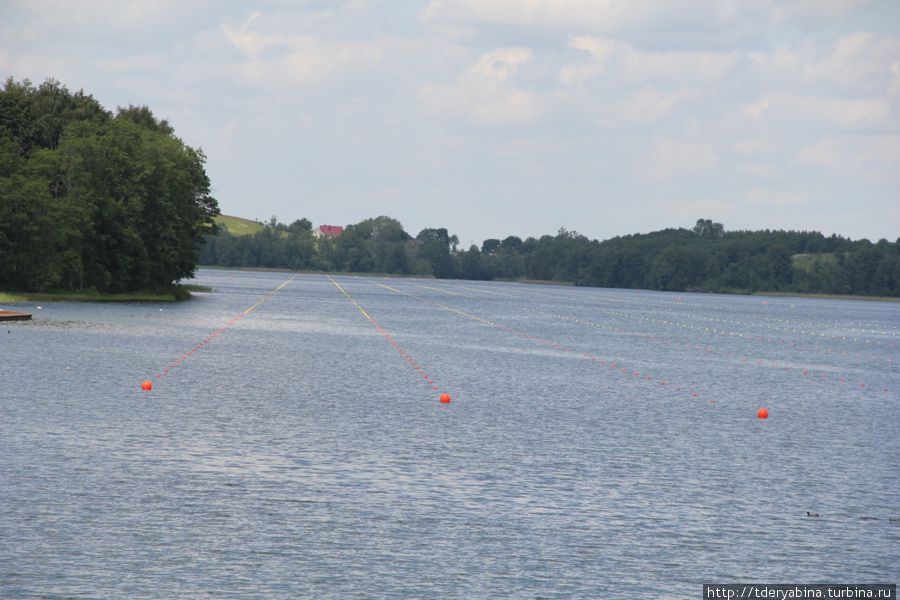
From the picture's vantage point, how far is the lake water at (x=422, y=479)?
→ 17516mm

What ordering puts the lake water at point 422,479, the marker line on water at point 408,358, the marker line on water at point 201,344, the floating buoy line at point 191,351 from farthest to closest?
the marker line on water at point 201,344 → the marker line on water at point 408,358 → the floating buoy line at point 191,351 → the lake water at point 422,479

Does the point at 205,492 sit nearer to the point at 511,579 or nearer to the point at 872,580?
the point at 511,579

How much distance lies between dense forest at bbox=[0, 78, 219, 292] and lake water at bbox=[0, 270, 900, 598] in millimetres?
50420

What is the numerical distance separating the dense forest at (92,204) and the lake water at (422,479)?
165ft

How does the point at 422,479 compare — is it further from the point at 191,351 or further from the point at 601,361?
the point at 601,361

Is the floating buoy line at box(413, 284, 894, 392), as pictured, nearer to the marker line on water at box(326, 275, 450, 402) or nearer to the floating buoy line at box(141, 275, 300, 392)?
the marker line on water at box(326, 275, 450, 402)

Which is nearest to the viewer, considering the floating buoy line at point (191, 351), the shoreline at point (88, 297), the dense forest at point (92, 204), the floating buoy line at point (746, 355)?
the floating buoy line at point (191, 351)

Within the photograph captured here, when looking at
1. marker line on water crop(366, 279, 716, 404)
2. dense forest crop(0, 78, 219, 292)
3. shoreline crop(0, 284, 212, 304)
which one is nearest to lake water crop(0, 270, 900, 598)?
marker line on water crop(366, 279, 716, 404)

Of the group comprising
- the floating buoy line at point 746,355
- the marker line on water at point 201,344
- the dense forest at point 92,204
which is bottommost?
the marker line on water at point 201,344

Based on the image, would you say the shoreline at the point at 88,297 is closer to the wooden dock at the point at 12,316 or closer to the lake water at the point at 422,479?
the wooden dock at the point at 12,316

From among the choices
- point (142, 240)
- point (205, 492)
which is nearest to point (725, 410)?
point (205, 492)

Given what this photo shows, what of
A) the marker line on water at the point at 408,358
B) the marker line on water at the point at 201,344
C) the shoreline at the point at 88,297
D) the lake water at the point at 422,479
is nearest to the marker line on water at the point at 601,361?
the lake water at the point at 422,479

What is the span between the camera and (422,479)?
24.4 metres

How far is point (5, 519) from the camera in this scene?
1942 centimetres
